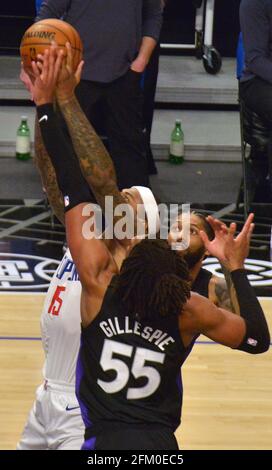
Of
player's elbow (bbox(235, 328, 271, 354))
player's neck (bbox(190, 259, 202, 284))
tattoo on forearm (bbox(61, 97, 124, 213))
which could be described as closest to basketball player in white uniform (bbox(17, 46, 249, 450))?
tattoo on forearm (bbox(61, 97, 124, 213))

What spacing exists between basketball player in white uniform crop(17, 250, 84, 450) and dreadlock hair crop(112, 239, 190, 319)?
0.81 meters

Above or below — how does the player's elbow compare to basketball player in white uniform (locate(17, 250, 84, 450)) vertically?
Answer: above

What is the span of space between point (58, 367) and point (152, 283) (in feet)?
3.55

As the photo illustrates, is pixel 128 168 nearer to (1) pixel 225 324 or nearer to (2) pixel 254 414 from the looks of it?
(2) pixel 254 414

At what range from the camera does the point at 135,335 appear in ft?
14.3

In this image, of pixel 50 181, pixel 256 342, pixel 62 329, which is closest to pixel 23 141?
pixel 50 181

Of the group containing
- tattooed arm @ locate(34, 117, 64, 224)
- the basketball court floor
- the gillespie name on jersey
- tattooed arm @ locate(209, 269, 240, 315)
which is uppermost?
tattooed arm @ locate(34, 117, 64, 224)

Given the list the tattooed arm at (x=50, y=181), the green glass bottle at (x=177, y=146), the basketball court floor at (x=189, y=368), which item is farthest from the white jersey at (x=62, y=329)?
the green glass bottle at (x=177, y=146)

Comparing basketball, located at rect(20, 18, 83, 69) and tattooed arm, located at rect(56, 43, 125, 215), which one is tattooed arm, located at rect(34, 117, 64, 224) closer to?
tattooed arm, located at rect(56, 43, 125, 215)

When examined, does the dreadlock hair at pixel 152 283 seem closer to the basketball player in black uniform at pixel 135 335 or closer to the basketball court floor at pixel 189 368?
the basketball player in black uniform at pixel 135 335

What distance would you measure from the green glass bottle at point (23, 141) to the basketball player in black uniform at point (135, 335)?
653 centimetres

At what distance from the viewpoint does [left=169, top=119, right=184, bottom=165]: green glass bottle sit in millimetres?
11156
